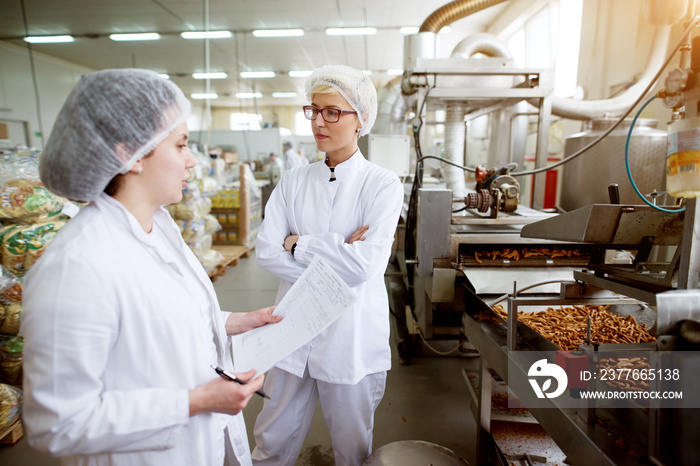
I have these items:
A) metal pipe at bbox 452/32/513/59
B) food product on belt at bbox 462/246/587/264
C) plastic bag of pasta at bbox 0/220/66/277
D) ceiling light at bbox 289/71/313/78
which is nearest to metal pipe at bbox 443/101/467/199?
food product on belt at bbox 462/246/587/264

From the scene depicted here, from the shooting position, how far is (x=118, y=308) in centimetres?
71

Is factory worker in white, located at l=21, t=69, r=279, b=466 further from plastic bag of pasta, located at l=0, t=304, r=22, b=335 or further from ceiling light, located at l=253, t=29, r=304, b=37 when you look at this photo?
ceiling light, located at l=253, t=29, r=304, b=37

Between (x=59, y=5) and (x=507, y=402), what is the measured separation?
882 centimetres

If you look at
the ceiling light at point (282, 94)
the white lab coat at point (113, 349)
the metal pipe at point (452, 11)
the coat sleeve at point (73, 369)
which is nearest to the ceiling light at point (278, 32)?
the metal pipe at point (452, 11)

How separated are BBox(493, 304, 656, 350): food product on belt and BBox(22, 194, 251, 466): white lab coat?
112 cm

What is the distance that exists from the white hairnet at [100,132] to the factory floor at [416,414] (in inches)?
65.6

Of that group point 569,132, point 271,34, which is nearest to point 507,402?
point 569,132

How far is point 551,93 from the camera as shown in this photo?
283cm

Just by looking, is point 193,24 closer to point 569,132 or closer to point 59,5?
point 59,5

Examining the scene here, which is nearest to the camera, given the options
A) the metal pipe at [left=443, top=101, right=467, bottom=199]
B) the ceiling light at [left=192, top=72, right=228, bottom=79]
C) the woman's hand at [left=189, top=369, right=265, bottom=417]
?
the woman's hand at [left=189, top=369, right=265, bottom=417]

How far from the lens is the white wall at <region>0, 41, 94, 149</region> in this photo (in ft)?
29.1

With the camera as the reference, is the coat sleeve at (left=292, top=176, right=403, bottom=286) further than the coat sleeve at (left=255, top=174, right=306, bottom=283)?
No

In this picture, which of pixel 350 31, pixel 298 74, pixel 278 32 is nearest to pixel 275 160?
pixel 278 32

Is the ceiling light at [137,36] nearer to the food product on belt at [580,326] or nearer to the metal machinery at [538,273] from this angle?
the metal machinery at [538,273]
